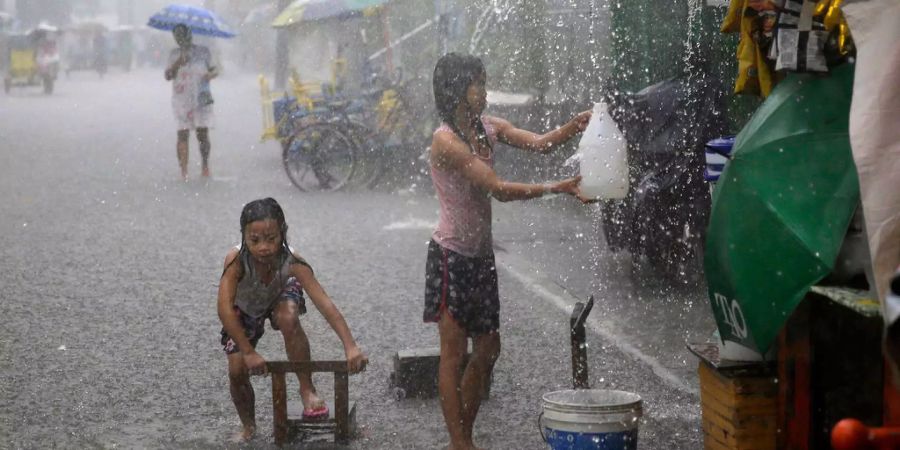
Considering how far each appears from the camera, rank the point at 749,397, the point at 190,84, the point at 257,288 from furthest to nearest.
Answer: the point at 190,84, the point at 257,288, the point at 749,397

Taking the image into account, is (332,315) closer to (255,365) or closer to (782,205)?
(255,365)

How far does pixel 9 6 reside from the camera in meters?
80.9

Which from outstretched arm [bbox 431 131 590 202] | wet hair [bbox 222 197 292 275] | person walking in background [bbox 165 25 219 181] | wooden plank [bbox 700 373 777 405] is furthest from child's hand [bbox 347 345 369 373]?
person walking in background [bbox 165 25 219 181]

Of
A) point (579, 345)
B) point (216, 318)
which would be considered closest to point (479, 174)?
point (579, 345)

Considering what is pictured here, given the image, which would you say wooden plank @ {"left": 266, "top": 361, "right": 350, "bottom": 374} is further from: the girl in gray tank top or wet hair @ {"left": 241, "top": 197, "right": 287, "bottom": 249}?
wet hair @ {"left": 241, "top": 197, "right": 287, "bottom": 249}

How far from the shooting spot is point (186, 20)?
16.6m

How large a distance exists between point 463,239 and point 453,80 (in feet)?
1.96

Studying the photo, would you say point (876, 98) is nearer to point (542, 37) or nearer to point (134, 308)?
point (134, 308)

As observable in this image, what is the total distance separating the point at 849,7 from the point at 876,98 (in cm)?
29

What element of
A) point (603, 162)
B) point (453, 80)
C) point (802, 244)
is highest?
point (453, 80)

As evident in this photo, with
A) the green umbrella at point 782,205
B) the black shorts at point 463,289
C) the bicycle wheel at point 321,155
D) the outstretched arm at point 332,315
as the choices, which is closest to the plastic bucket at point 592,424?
the green umbrella at point 782,205

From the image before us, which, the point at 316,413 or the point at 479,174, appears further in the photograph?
the point at 316,413

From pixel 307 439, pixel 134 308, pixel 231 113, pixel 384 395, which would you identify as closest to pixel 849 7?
pixel 307 439

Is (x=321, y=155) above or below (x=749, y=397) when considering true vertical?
below
